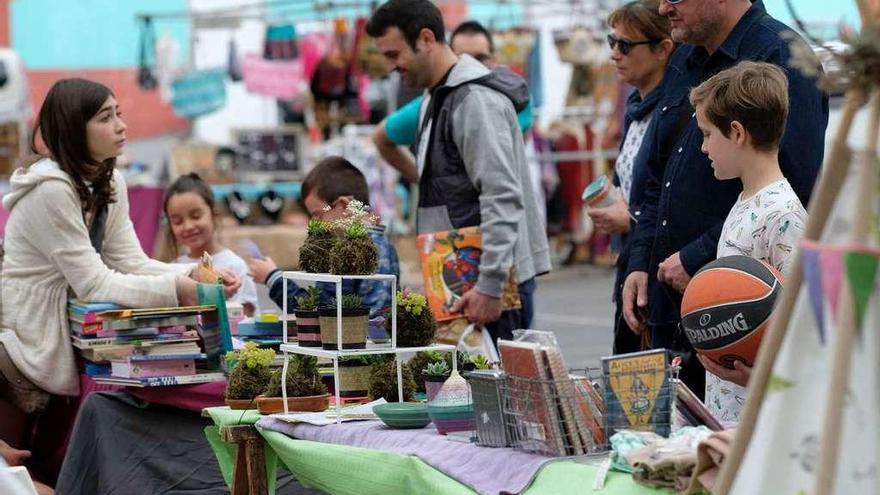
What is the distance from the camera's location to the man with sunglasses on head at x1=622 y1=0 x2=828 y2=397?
4.29m

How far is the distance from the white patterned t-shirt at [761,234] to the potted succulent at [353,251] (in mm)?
1028

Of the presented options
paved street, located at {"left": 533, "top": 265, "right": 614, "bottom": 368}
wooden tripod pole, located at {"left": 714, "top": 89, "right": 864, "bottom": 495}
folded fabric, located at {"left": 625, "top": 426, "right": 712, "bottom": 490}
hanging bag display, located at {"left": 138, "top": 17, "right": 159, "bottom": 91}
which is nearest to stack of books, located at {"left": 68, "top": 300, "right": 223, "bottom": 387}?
folded fabric, located at {"left": 625, "top": 426, "right": 712, "bottom": 490}

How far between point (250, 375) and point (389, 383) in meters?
0.48

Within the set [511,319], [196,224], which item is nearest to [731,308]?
[511,319]

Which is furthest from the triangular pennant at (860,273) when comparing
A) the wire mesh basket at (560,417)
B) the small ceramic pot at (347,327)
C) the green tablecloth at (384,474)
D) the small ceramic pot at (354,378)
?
the small ceramic pot at (354,378)

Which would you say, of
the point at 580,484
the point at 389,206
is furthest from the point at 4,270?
the point at 389,206

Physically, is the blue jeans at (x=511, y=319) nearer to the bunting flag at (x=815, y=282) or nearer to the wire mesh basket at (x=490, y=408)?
the wire mesh basket at (x=490, y=408)

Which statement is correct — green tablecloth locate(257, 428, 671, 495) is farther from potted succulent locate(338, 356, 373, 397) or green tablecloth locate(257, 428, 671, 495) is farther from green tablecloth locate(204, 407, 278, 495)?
potted succulent locate(338, 356, 373, 397)

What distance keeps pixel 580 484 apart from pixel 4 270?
128 inches

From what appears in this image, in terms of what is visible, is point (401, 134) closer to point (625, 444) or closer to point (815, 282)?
point (625, 444)

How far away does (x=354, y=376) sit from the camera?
14.5 ft

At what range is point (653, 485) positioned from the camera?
2982mm

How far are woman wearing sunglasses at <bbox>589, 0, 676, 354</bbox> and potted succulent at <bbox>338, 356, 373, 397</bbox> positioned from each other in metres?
1.08

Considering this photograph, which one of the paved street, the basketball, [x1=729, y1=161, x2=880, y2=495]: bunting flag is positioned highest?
[x1=729, y1=161, x2=880, y2=495]: bunting flag
